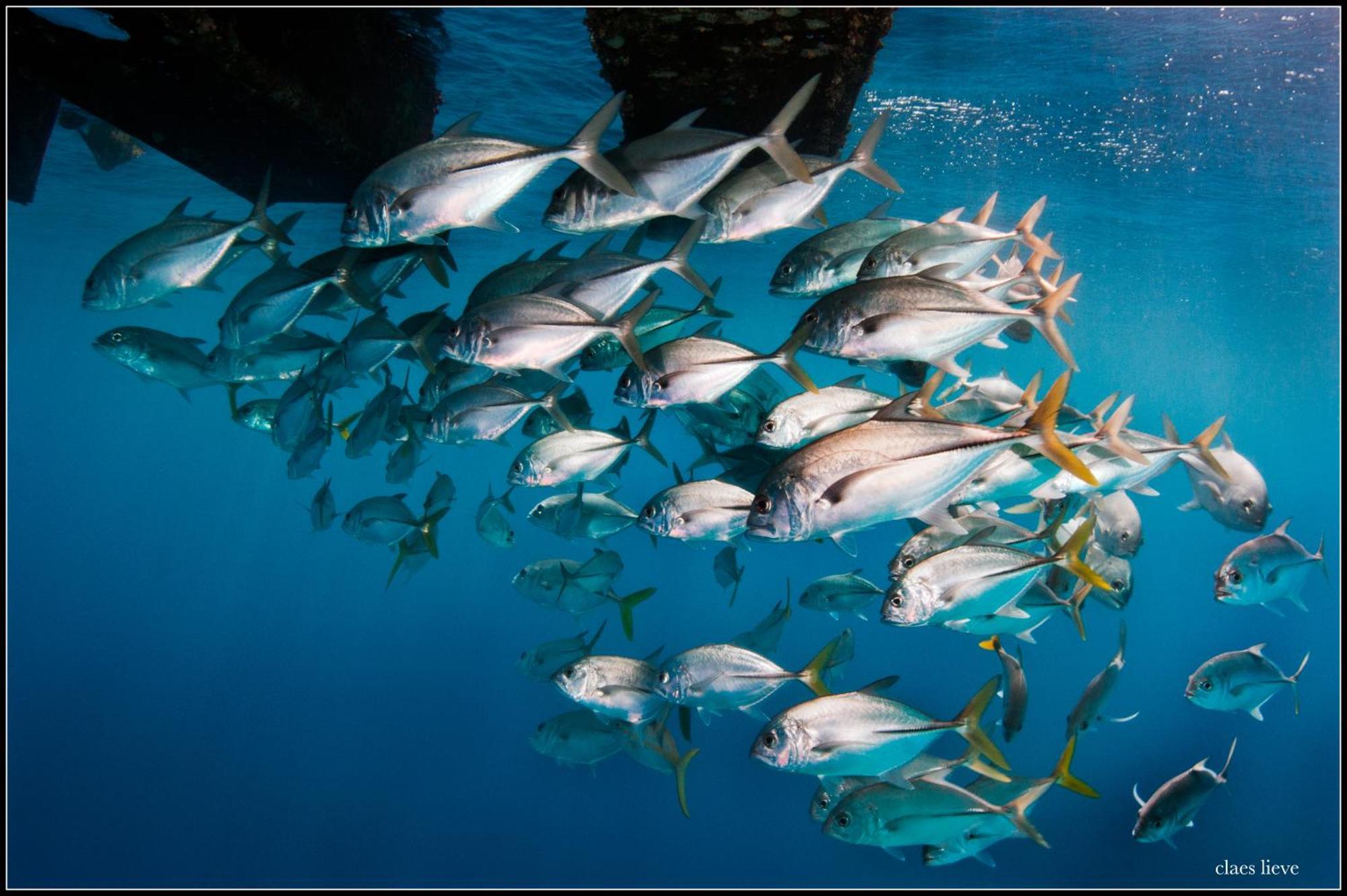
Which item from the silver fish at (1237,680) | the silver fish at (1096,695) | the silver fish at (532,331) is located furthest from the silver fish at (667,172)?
the silver fish at (1237,680)

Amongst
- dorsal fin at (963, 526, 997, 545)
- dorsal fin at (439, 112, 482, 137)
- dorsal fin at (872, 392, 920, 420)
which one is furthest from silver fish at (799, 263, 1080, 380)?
dorsal fin at (439, 112, 482, 137)

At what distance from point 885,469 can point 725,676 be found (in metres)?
1.91

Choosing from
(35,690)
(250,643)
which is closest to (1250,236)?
(250,643)

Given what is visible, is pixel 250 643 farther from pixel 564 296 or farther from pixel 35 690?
pixel 564 296

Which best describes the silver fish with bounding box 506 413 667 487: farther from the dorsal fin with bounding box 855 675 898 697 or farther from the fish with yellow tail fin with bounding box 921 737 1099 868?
the fish with yellow tail fin with bounding box 921 737 1099 868

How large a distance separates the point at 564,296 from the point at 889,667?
18.5 m

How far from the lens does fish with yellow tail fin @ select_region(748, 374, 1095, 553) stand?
2.62 meters

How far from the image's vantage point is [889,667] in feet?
63.8

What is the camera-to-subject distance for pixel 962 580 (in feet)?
10.4

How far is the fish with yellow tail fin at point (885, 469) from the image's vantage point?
2.62 m

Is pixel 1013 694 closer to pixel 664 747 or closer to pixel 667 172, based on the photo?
pixel 664 747

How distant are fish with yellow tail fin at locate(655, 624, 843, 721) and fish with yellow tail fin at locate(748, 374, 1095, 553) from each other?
139 centimetres

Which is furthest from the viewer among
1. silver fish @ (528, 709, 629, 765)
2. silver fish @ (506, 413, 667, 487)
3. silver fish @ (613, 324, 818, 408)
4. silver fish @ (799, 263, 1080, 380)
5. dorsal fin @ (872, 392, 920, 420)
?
silver fish @ (528, 709, 629, 765)

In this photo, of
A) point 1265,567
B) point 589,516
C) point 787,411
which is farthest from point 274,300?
point 1265,567
